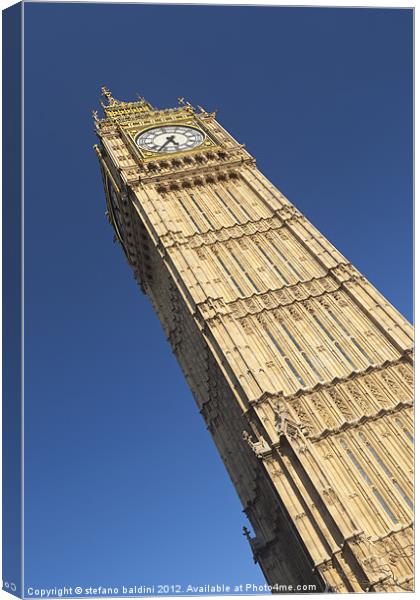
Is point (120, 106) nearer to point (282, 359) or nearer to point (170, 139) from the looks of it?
point (170, 139)

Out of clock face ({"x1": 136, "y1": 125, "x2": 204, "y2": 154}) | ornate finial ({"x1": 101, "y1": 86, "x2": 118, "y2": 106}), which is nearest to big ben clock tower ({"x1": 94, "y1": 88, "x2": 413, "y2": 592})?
clock face ({"x1": 136, "y1": 125, "x2": 204, "y2": 154})

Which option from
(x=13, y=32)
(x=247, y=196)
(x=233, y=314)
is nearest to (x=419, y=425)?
(x=233, y=314)

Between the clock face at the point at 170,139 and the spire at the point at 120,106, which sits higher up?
the spire at the point at 120,106

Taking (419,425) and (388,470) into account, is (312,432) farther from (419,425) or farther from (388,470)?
(419,425)

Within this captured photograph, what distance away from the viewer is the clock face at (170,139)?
5481cm

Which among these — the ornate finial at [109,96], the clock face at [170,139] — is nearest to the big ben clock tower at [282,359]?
the clock face at [170,139]

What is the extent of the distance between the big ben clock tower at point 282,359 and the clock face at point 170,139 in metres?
1.13

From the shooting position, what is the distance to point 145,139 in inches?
2235

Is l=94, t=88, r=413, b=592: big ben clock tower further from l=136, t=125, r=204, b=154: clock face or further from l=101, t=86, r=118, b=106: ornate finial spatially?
l=101, t=86, r=118, b=106: ornate finial

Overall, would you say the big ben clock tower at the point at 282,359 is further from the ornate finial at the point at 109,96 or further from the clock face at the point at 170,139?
the ornate finial at the point at 109,96

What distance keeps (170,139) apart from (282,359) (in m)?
30.6

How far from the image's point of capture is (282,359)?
32281 mm

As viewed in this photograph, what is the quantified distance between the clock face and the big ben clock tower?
1125mm

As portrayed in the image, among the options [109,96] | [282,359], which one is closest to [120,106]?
[109,96]
